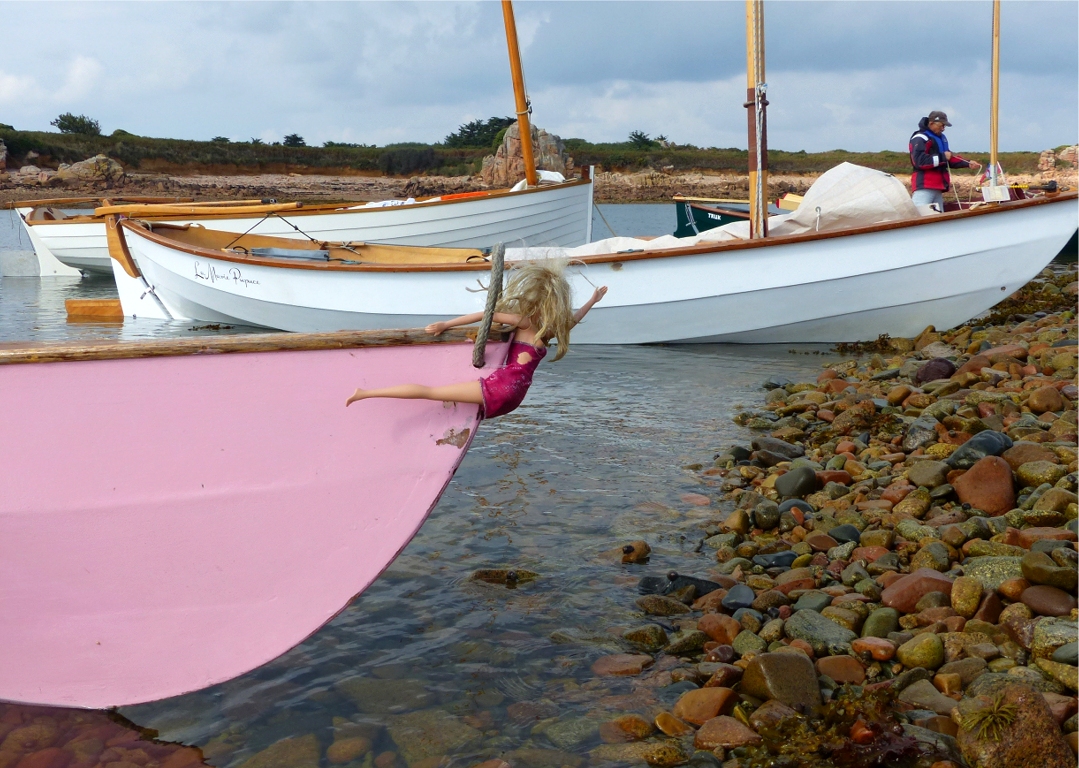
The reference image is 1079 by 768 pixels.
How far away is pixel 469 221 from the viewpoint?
15438 millimetres

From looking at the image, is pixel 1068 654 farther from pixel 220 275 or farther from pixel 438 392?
pixel 220 275

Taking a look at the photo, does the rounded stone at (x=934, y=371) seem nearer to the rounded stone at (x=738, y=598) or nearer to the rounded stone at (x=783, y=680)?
the rounded stone at (x=738, y=598)

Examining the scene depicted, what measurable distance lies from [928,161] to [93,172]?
57522 mm

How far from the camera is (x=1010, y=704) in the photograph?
291cm

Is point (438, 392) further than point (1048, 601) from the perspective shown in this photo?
No

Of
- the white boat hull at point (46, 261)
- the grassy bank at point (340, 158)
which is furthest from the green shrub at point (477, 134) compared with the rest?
the white boat hull at point (46, 261)

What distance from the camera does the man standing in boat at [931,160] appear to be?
1184 cm

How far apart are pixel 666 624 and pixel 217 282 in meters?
9.47

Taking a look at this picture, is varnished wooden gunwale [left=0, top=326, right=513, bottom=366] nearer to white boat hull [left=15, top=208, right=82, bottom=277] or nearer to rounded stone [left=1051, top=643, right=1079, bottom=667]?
rounded stone [left=1051, top=643, right=1079, bottom=667]

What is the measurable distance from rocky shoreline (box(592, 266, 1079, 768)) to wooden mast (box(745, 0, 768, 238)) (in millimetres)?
3315

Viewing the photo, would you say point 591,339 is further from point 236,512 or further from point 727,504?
point 236,512

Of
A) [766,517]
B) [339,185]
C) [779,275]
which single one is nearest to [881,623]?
[766,517]

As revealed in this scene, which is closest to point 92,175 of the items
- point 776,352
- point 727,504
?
point 776,352

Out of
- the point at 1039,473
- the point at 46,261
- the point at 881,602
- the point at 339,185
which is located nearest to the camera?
the point at 881,602
